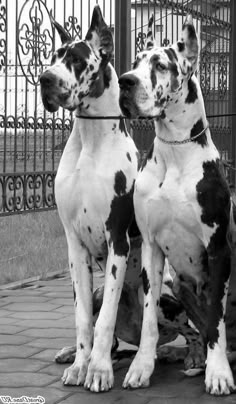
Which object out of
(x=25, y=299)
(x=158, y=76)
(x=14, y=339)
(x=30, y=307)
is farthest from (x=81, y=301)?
(x=25, y=299)

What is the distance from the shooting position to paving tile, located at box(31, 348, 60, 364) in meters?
5.05

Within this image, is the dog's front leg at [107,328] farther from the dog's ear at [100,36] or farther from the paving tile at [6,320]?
the paving tile at [6,320]

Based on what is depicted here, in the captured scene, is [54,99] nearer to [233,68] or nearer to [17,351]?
[17,351]

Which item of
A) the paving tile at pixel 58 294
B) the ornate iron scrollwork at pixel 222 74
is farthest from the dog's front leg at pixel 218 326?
the ornate iron scrollwork at pixel 222 74

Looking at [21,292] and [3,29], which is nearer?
[21,292]

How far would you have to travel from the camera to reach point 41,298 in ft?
23.2

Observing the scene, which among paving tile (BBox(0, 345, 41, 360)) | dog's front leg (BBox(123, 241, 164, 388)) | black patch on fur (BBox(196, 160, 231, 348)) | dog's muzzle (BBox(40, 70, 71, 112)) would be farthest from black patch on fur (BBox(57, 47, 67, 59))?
paving tile (BBox(0, 345, 41, 360))

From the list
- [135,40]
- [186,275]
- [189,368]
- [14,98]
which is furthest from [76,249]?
[135,40]

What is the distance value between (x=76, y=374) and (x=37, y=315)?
191 centimetres

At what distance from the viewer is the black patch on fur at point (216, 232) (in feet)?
14.0

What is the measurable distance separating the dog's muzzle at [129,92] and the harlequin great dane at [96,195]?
0.37 meters

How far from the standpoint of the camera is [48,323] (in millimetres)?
6082

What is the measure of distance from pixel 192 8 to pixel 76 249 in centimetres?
791

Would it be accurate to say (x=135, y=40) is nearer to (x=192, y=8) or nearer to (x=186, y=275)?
(x=192, y=8)
